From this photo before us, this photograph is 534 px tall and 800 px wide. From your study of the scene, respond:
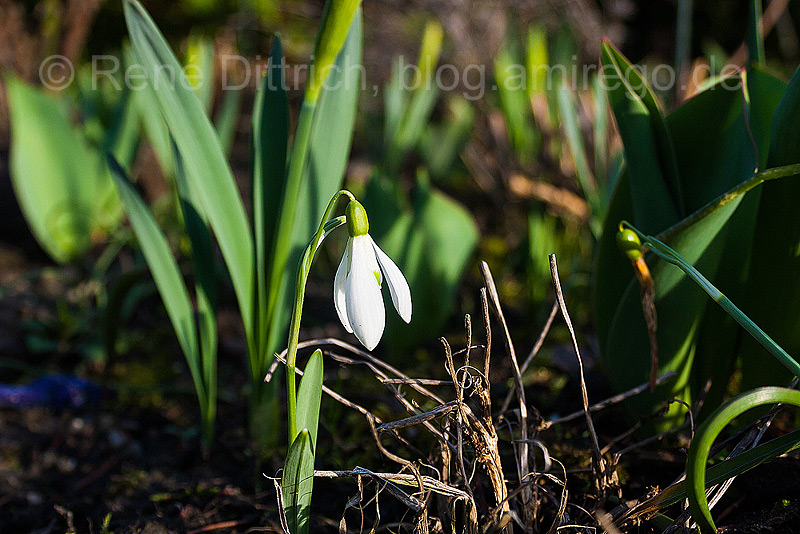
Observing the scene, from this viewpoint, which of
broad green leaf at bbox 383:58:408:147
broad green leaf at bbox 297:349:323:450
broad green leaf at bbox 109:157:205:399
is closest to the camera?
broad green leaf at bbox 297:349:323:450

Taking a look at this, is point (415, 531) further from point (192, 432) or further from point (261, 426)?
point (192, 432)

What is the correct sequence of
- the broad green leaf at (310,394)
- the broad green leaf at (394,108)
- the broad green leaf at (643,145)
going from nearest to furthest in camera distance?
the broad green leaf at (310,394), the broad green leaf at (643,145), the broad green leaf at (394,108)

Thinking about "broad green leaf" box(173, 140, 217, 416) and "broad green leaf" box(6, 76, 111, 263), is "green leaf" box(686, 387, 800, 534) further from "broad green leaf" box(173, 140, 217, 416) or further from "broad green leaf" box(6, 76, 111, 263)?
"broad green leaf" box(6, 76, 111, 263)

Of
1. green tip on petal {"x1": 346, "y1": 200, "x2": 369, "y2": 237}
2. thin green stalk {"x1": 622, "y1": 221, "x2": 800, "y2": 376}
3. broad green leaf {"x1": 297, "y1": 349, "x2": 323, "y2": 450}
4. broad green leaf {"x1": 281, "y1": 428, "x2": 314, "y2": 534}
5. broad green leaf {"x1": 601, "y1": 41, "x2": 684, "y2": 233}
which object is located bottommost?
broad green leaf {"x1": 281, "y1": 428, "x2": 314, "y2": 534}

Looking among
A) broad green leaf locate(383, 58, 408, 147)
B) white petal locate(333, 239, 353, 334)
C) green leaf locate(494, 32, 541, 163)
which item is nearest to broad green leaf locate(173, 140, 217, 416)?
white petal locate(333, 239, 353, 334)

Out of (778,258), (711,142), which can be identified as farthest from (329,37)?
(778,258)

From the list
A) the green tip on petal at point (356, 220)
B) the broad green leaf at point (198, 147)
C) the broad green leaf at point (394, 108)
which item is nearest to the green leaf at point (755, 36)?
the green tip on petal at point (356, 220)

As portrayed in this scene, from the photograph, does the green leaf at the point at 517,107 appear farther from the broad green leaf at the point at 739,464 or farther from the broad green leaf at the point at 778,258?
the broad green leaf at the point at 739,464
